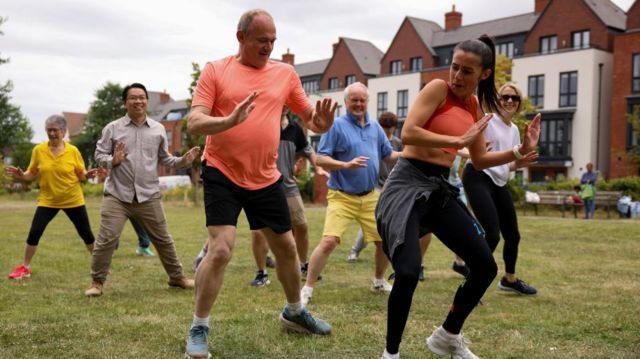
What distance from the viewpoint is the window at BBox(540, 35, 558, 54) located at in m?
40.8

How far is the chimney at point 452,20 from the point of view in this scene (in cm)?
4978

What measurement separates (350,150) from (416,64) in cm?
4461

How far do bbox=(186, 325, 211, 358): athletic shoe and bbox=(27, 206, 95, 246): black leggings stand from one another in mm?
4713

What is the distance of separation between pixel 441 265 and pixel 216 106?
587 centimetres

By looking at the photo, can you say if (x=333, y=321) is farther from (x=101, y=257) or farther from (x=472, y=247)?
(x=101, y=257)

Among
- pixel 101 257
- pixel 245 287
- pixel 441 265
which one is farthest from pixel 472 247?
→ pixel 441 265

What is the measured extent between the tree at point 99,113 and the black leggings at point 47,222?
215 ft

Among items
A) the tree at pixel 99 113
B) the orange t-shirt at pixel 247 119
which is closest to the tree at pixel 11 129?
the tree at pixel 99 113

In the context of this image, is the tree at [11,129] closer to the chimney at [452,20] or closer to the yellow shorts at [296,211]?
the yellow shorts at [296,211]

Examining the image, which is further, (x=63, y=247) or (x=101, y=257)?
(x=63, y=247)

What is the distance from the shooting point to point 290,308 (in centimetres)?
499

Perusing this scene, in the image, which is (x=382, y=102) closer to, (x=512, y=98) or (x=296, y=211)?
(x=296, y=211)

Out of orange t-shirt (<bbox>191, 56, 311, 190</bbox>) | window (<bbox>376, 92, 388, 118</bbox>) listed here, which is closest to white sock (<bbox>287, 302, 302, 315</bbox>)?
orange t-shirt (<bbox>191, 56, 311, 190</bbox>)

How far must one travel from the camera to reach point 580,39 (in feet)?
131
